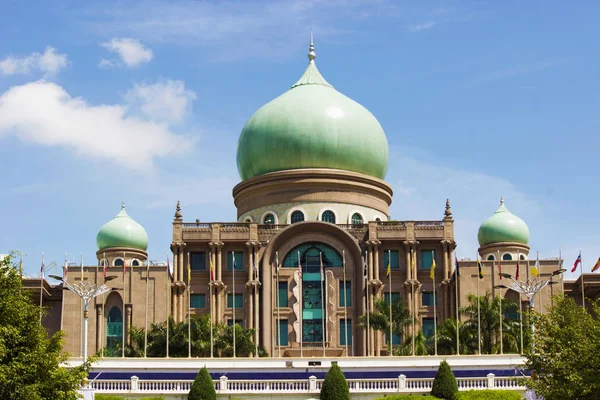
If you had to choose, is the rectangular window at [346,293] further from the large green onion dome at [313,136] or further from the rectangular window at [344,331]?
the large green onion dome at [313,136]

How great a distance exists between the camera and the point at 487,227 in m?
91.3

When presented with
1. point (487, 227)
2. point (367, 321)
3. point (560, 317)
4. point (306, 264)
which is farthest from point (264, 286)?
point (560, 317)

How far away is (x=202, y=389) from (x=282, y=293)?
101ft

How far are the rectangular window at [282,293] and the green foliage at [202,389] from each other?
29696 millimetres

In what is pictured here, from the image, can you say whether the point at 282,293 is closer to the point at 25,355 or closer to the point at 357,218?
the point at 357,218

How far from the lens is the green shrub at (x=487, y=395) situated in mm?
A: 47219

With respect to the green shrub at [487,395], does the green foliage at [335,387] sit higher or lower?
higher

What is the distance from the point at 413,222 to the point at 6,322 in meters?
44.2

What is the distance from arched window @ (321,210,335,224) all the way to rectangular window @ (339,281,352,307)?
5.07m

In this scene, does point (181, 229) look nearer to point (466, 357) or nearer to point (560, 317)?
point (466, 357)

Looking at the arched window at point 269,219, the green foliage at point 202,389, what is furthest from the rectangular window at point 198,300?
the green foliage at point 202,389

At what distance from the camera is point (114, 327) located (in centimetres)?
7794

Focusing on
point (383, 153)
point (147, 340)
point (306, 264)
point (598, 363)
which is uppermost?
point (383, 153)

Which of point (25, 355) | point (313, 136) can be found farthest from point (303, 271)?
point (25, 355)
